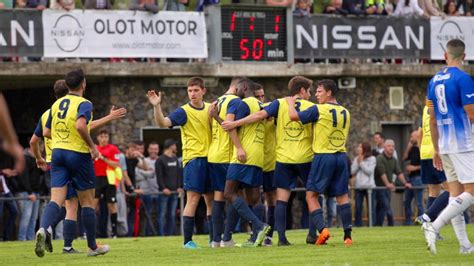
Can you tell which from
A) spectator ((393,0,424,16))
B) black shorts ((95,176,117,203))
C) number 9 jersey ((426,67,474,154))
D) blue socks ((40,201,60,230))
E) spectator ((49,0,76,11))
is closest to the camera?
number 9 jersey ((426,67,474,154))

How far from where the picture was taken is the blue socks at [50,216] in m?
16.9

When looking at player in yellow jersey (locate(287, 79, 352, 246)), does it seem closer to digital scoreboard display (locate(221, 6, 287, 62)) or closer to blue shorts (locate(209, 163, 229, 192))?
blue shorts (locate(209, 163, 229, 192))

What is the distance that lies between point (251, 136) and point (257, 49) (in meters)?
14.1

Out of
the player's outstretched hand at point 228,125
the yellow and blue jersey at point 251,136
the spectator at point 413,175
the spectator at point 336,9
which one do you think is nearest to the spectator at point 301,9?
the spectator at point 336,9

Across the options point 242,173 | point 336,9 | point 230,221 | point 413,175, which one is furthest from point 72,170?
point 336,9

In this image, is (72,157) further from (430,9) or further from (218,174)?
(430,9)

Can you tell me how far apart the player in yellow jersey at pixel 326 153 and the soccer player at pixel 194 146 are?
3.95ft

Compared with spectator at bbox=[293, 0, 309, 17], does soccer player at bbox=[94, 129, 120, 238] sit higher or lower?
lower

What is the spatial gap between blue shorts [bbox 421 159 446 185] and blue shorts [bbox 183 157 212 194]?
11.6 ft

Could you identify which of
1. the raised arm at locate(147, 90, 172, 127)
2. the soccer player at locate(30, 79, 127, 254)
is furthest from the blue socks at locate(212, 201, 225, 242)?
the soccer player at locate(30, 79, 127, 254)

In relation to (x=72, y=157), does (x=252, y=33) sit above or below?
above

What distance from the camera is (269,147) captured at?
19484mm

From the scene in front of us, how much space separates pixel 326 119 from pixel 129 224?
38.1ft

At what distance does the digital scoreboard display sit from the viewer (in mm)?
32469
